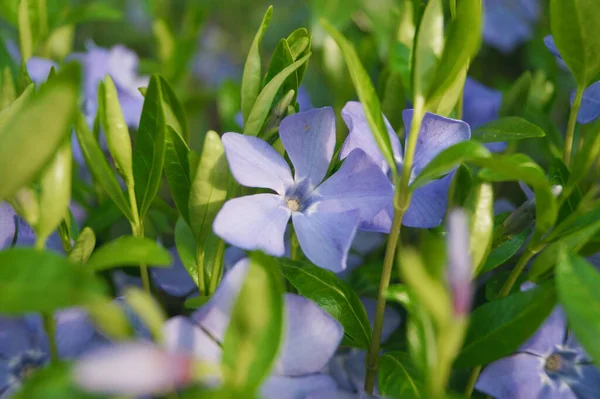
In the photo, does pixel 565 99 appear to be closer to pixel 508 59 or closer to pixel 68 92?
pixel 508 59

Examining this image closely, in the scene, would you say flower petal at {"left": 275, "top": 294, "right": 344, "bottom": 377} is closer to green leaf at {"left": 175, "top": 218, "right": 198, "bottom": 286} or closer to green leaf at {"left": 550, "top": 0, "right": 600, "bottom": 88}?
green leaf at {"left": 175, "top": 218, "right": 198, "bottom": 286}

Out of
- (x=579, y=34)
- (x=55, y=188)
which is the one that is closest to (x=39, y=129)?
(x=55, y=188)

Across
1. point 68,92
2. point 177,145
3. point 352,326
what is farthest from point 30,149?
point 352,326

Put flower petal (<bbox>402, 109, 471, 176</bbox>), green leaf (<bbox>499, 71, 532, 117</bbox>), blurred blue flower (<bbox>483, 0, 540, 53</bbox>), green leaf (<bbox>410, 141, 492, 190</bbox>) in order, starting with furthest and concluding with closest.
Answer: blurred blue flower (<bbox>483, 0, 540, 53</bbox>) → green leaf (<bbox>499, 71, 532, 117</bbox>) → flower petal (<bbox>402, 109, 471, 176</bbox>) → green leaf (<bbox>410, 141, 492, 190</bbox>)

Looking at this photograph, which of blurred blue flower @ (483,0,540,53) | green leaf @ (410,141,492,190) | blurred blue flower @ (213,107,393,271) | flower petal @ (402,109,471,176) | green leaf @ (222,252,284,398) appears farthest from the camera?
blurred blue flower @ (483,0,540,53)

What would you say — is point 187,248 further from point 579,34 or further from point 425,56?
point 579,34

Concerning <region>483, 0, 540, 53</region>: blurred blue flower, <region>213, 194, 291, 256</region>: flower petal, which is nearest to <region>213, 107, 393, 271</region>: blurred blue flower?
<region>213, 194, 291, 256</region>: flower petal
